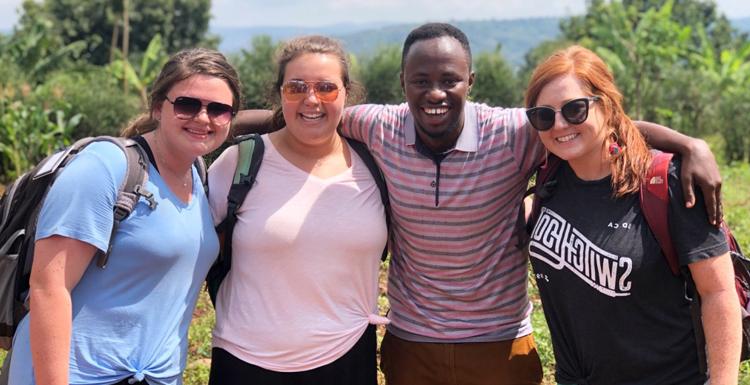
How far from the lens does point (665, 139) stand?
2645 mm

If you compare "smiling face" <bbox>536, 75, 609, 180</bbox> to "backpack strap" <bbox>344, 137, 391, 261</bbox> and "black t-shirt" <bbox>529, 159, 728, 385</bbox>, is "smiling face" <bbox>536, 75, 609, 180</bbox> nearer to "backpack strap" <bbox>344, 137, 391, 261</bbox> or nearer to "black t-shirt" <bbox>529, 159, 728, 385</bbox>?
"black t-shirt" <bbox>529, 159, 728, 385</bbox>

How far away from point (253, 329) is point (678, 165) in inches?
62.6

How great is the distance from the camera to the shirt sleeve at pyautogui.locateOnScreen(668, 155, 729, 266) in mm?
2332

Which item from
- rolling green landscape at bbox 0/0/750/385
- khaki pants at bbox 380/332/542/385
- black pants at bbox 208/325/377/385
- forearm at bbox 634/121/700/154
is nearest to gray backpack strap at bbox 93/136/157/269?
black pants at bbox 208/325/377/385

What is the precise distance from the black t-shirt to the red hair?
82 mm

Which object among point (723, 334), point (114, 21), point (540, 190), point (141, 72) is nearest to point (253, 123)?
point (540, 190)

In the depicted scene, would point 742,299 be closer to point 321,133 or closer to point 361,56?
point 321,133

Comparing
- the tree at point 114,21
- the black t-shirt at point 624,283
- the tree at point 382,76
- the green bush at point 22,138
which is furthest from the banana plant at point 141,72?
the black t-shirt at point 624,283

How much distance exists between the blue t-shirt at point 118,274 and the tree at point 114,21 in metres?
32.1

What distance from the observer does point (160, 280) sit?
249cm

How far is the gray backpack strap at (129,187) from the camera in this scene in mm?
2346

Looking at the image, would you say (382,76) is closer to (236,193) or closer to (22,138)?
(22,138)

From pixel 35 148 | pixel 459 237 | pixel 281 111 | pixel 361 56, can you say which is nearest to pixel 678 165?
pixel 459 237

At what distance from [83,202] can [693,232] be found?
6.08 ft
